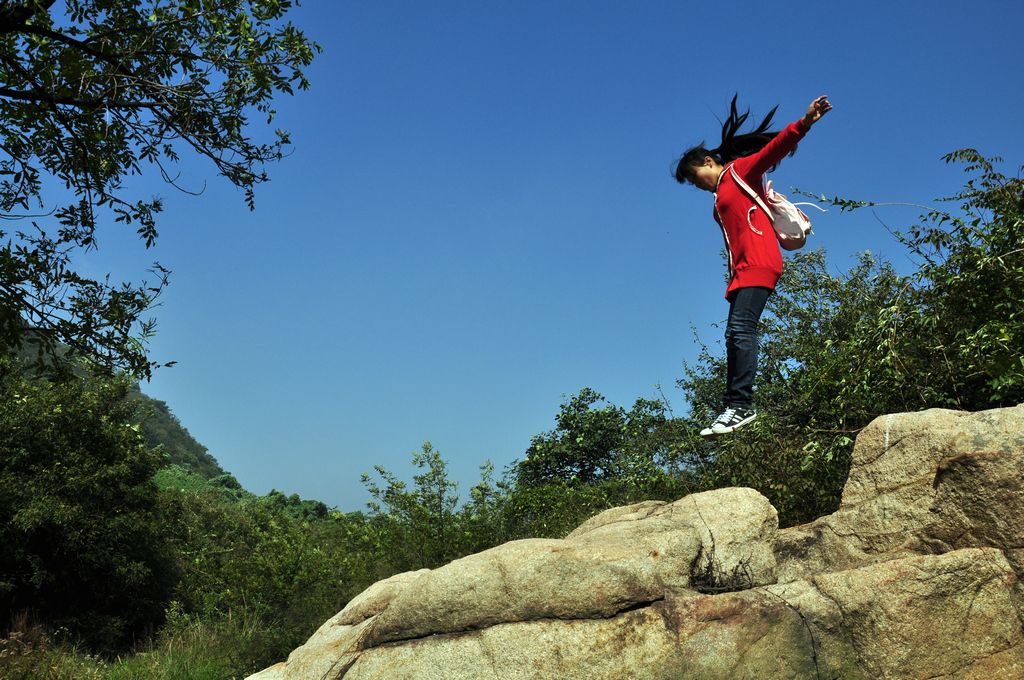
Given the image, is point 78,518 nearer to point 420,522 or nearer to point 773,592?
point 420,522

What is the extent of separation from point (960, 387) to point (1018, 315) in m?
1.11

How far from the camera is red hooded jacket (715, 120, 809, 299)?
7.08 metres

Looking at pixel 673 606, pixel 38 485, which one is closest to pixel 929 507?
pixel 673 606

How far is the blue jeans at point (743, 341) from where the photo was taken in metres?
7.07

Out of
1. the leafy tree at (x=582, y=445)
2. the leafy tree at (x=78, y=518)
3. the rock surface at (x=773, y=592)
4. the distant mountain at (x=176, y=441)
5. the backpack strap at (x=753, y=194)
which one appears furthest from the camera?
the distant mountain at (x=176, y=441)

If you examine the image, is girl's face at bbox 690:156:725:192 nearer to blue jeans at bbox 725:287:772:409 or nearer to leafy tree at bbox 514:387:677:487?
blue jeans at bbox 725:287:772:409

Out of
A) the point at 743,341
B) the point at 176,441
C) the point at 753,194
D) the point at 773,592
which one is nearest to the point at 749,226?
the point at 753,194

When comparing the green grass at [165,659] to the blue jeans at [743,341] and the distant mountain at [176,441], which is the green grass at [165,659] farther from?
the distant mountain at [176,441]

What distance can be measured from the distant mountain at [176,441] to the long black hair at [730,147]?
146 ft

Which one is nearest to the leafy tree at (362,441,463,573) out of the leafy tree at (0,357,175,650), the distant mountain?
the leafy tree at (0,357,175,650)

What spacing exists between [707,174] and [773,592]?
12.4 feet

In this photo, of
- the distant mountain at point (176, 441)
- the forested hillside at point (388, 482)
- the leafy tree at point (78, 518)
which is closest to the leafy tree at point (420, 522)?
the forested hillside at point (388, 482)

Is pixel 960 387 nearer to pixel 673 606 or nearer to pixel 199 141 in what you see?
pixel 673 606

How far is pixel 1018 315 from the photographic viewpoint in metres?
8.84
